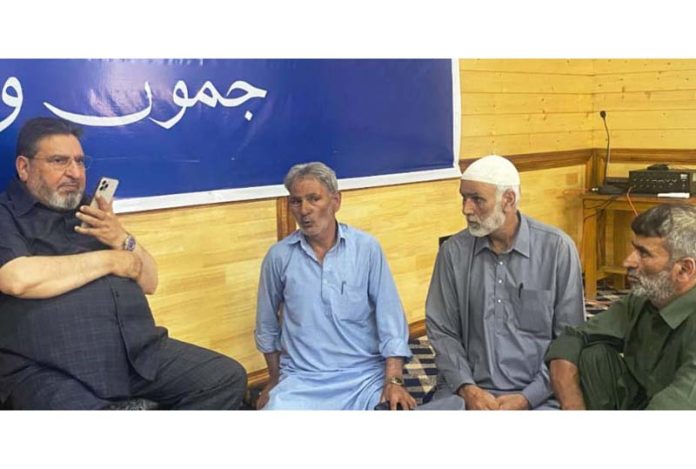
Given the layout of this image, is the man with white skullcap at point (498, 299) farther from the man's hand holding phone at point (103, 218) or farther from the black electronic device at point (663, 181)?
the man's hand holding phone at point (103, 218)

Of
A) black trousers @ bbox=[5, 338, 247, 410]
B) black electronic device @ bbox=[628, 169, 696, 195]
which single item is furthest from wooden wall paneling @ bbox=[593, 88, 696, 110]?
black trousers @ bbox=[5, 338, 247, 410]

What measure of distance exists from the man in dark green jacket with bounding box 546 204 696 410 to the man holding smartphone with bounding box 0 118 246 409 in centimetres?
108

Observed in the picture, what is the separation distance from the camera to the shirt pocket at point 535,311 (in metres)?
1.96

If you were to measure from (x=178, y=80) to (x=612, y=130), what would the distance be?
1.15m

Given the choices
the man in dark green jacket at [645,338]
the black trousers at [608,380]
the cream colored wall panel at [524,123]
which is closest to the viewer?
the man in dark green jacket at [645,338]

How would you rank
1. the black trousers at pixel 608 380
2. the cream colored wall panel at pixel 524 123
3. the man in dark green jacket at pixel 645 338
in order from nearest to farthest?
the man in dark green jacket at pixel 645 338 < the black trousers at pixel 608 380 < the cream colored wall panel at pixel 524 123

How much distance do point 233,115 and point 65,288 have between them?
23.5 inches

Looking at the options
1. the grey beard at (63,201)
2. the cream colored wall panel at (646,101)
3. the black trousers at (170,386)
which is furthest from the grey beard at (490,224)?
the grey beard at (63,201)

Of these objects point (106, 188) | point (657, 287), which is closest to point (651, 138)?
point (657, 287)

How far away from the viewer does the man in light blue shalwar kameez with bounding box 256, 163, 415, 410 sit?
1981 mm

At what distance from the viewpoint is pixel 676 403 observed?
6.17ft

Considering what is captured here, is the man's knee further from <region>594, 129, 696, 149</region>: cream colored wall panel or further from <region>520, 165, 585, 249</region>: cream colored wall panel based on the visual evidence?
<region>594, 129, 696, 149</region>: cream colored wall panel

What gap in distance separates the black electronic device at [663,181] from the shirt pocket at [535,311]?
14.6 inches
